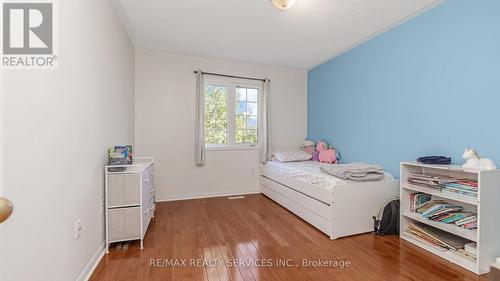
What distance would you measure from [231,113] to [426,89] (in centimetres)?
272

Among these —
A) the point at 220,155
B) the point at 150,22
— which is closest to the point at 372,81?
the point at 220,155

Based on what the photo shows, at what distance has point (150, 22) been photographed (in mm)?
2576

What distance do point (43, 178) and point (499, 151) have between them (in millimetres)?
3124

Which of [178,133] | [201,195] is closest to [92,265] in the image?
[201,195]

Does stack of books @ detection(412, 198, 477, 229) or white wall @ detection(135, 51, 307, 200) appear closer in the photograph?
stack of books @ detection(412, 198, 477, 229)

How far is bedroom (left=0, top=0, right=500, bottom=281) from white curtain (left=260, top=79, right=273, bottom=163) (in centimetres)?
7

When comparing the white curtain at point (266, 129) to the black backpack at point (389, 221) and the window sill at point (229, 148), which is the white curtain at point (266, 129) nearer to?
the window sill at point (229, 148)

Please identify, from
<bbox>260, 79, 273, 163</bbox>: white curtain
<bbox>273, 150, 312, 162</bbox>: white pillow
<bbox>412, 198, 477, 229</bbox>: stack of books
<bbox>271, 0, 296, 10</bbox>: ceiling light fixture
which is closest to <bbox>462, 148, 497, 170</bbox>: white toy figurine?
<bbox>412, 198, 477, 229</bbox>: stack of books

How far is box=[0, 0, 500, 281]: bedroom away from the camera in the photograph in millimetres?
1186

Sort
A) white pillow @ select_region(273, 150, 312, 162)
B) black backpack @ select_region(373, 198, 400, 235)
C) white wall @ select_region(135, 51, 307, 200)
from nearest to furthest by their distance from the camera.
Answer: black backpack @ select_region(373, 198, 400, 235) → white wall @ select_region(135, 51, 307, 200) → white pillow @ select_region(273, 150, 312, 162)

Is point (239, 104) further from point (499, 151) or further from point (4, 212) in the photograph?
point (4, 212)

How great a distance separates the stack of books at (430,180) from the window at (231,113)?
2476mm

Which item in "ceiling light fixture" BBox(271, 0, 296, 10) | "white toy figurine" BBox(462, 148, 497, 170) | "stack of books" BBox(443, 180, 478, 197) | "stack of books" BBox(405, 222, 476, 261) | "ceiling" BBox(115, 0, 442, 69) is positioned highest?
"ceiling" BBox(115, 0, 442, 69)

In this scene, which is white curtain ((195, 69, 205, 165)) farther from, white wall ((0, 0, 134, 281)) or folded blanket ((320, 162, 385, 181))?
folded blanket ((320, 162, 385, 181))
